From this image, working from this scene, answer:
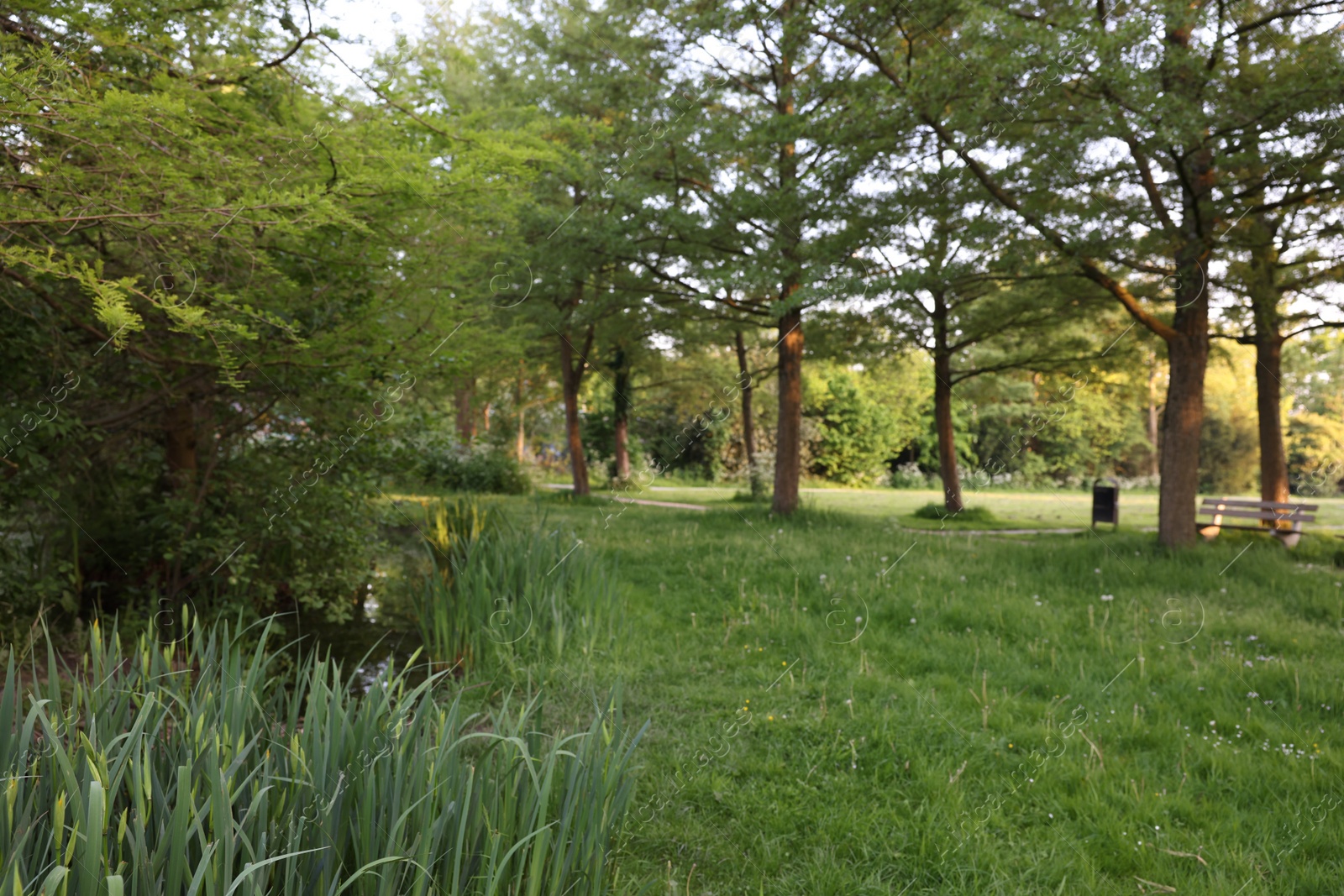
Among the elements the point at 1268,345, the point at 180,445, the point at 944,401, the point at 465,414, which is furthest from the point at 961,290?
the point at 465,414

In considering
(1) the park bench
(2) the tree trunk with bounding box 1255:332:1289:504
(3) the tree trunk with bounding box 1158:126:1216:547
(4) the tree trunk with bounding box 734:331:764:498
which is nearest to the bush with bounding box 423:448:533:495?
(4) the tree trunk with bounding box 734:331:764:498

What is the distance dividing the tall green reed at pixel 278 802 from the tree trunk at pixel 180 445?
10.3 feet

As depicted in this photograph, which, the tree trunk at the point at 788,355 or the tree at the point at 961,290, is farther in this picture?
the tree trunk at the point at 788,355

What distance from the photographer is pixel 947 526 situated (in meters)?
12.0

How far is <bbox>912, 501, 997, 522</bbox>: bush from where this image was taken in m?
13.0

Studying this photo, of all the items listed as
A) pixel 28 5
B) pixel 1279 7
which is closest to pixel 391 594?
pixel 28 5

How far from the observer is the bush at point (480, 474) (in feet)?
58.2

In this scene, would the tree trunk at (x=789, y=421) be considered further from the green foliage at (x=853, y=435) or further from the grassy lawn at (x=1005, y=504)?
the green foliage at (x=853, y=435)

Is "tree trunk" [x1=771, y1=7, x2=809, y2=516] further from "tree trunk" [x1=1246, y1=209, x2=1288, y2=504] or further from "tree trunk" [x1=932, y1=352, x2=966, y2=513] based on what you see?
"tree trunk" [x1=1246, y1=209, x2=1288, y2=504]

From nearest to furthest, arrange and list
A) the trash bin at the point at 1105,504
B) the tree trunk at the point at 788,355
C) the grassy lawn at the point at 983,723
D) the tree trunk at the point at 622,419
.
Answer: the grassy lawn at the point at 983,723 < the tree trunk at the point at 788,355 < the trash bin at the point at 1105,504 < the tree trunk at the point at 622,419

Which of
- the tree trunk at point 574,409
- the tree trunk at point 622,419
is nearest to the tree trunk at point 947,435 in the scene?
the tree trunk at point 622,419

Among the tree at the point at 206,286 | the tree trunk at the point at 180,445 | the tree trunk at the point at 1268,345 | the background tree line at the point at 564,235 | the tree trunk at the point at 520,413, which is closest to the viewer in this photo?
the tree at the point at 206,286

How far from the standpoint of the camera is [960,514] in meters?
13.2

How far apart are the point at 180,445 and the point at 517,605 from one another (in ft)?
8.62
